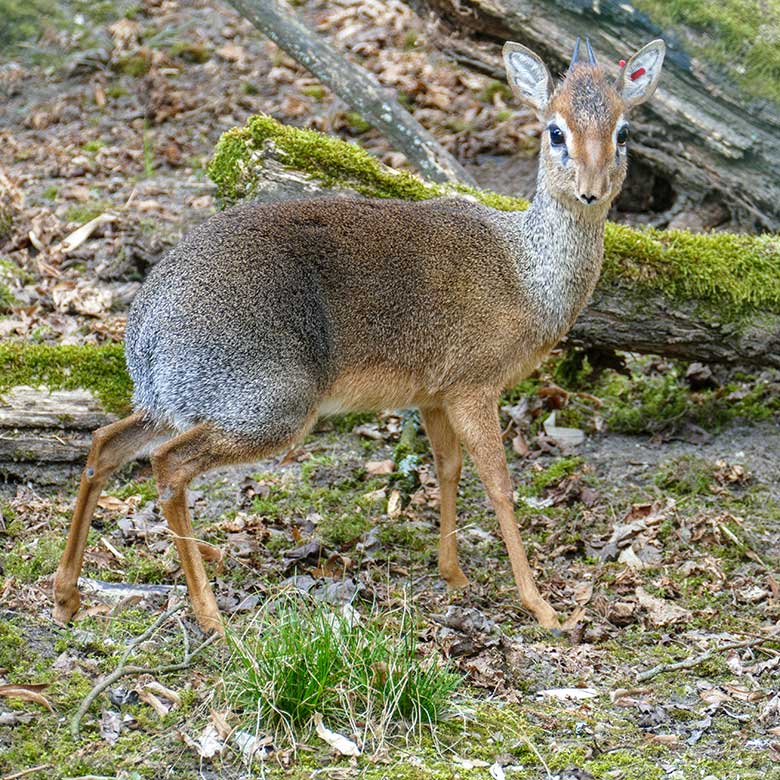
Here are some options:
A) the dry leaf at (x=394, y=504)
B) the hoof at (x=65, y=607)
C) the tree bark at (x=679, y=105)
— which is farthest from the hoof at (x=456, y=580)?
the tree bark at (x=679, y=105)

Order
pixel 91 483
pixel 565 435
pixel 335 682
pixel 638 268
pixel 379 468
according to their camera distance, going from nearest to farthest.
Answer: pixel 335 682 < pixel 91 483 < pixel 638 268 < pixel 379 468 < pixel 565 435

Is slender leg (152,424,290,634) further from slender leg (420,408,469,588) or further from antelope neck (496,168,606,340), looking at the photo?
antelope neck (496,168,606,340)

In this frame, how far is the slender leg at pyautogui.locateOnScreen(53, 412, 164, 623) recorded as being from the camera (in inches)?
203

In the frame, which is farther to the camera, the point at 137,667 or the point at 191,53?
the point at 191,53

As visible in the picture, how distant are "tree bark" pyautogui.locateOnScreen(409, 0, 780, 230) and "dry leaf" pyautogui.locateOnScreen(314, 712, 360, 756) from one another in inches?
217

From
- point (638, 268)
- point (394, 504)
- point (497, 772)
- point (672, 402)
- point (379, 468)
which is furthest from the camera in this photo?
point (672, 402)

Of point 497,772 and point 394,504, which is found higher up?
point 497,772

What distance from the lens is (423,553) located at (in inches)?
252

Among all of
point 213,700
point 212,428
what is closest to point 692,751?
point 213,700

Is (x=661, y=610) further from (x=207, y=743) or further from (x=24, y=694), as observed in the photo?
(x=24, y=694)

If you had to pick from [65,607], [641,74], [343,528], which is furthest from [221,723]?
[641,74]

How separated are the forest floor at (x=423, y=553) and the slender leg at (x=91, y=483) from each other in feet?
0.50

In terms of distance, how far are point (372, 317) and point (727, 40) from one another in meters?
4.07

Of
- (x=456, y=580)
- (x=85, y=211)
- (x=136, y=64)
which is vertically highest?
(x=456, y=580)
